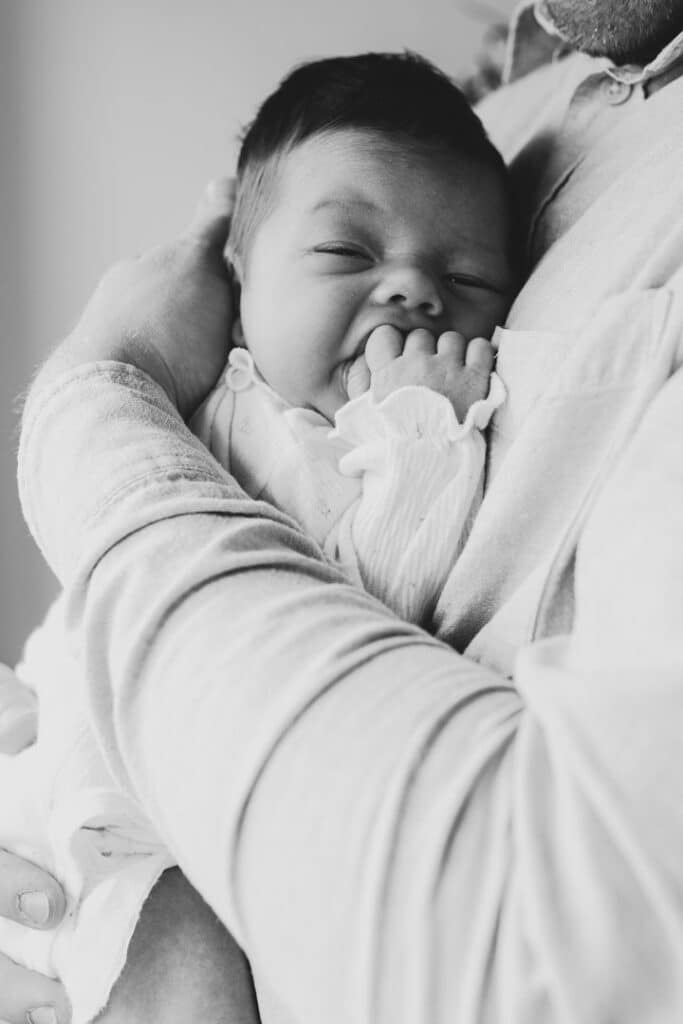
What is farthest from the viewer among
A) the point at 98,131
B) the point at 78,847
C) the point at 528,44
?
the point at 98,131

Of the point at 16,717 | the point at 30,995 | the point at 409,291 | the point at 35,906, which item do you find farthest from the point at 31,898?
the point at 409,291

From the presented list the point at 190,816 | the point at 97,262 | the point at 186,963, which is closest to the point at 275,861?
the point at 190,816

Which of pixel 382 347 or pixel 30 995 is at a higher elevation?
pixel 382 347

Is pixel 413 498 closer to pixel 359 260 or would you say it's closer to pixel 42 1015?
pixel 359 260

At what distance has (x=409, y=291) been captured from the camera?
0.79 meters

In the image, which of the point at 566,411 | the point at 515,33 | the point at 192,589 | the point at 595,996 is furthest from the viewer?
the point at 515,33

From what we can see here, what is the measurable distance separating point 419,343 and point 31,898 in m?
0.50

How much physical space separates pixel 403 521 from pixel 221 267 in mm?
407

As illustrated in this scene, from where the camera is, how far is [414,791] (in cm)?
34

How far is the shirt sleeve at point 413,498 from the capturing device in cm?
63

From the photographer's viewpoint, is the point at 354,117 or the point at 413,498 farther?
the point at 354,117

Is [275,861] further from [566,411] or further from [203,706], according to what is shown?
[566,411]

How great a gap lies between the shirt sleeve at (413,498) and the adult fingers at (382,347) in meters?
0.06

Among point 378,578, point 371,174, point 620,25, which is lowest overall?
point 378,578
